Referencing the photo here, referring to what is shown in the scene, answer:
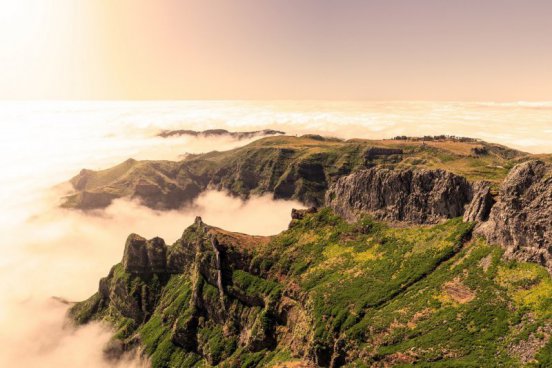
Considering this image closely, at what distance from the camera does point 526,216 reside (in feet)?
371

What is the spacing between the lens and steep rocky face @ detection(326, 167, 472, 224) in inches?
6083

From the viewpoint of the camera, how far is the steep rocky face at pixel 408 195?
154 m

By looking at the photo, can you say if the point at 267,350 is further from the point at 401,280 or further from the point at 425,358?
the point at 425,358

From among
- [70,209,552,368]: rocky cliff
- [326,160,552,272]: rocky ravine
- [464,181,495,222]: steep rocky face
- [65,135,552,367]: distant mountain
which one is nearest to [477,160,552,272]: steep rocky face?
[326,160,552,272]: rocky ravine

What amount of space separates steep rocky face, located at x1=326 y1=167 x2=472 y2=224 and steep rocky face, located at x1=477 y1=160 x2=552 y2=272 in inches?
1033

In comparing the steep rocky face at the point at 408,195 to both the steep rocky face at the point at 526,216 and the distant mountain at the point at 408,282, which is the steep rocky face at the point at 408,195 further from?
the steep rocky face at the point at 526,216

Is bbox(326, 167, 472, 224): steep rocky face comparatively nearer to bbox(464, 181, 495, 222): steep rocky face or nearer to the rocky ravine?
the rocky ravine

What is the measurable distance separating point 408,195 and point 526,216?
198 feet

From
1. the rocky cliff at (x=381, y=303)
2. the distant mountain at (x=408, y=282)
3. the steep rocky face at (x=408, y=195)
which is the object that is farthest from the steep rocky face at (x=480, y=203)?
the steep rocky face at (x=408, y=195)

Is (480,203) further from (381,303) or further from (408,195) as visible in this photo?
(381,303)

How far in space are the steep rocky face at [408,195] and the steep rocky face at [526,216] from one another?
26230mm

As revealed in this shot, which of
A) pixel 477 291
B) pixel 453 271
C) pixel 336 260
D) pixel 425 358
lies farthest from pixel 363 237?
pixel 425 358

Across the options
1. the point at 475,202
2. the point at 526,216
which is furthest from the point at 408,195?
the point at 526,216

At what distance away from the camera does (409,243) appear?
154m
